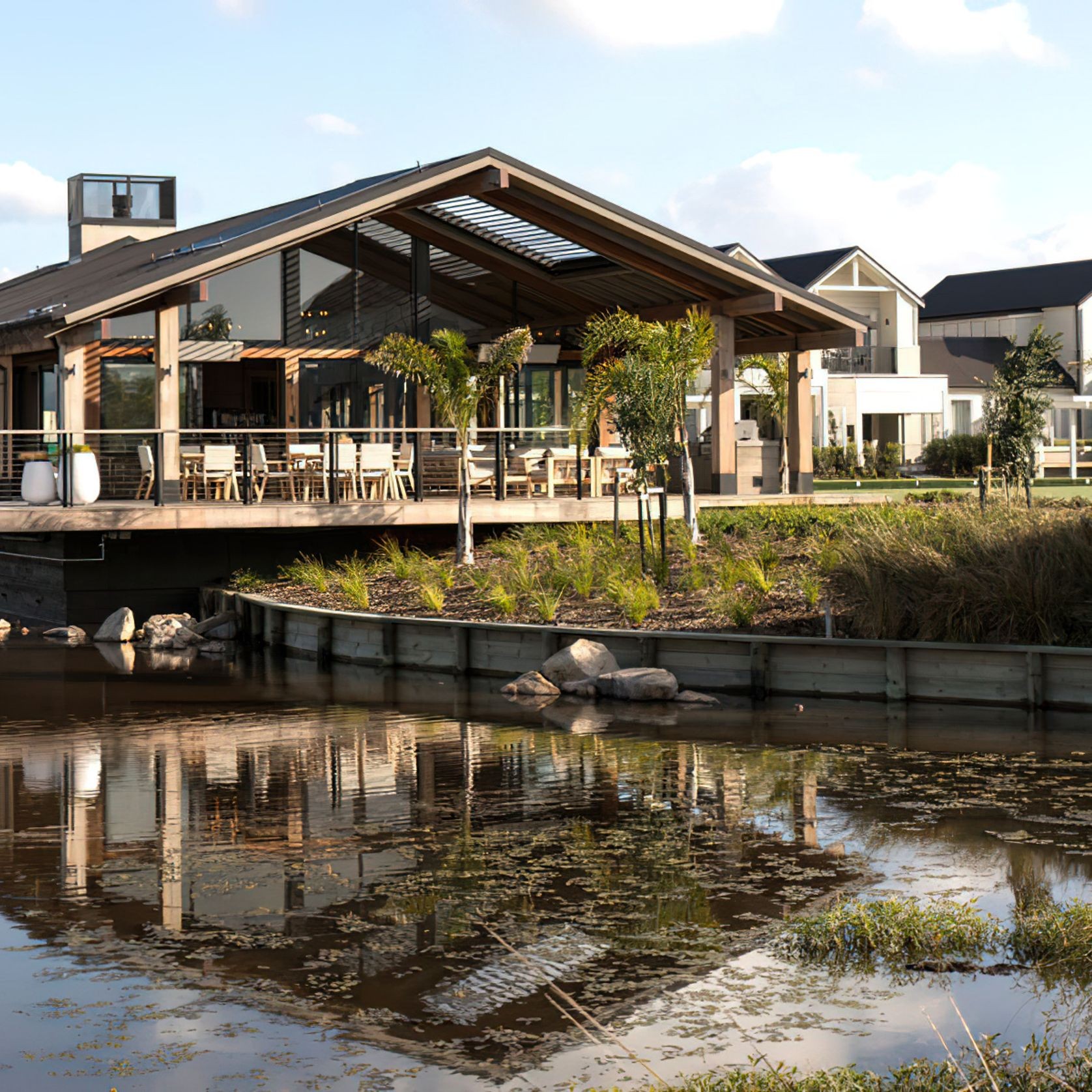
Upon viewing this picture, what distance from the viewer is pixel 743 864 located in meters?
8.38

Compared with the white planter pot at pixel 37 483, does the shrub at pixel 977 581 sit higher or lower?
lower

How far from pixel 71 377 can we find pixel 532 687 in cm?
1045

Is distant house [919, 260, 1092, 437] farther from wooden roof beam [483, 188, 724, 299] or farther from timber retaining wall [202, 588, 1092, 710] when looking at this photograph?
timber retaining wall [202, 588, 1092, 710]

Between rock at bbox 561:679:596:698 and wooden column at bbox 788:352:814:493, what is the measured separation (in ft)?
41.6

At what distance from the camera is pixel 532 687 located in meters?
15.4

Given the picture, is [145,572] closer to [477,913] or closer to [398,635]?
[398,635]

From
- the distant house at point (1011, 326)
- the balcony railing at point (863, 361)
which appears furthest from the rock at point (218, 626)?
the distant house at point (1011, 326)

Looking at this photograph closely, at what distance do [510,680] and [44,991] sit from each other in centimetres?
1015

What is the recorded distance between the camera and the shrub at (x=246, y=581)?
22047 millimetres

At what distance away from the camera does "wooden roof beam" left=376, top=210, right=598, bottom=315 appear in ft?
89.4

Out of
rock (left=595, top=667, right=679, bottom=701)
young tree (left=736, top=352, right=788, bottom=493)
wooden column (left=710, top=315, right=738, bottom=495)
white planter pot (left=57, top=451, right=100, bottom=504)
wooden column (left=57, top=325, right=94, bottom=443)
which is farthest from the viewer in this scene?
young tree (left=736, top=352, right=788, bottom=493)

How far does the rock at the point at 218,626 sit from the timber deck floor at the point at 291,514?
4.22 ft

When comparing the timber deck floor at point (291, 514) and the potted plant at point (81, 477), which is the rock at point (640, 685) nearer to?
the timber deck floor at point (291, 514)

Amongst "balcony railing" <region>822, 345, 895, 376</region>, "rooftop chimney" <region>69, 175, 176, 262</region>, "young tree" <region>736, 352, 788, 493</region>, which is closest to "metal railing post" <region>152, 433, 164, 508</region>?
"rooftop chimney" <region>69, 175, 176, 262</region>
